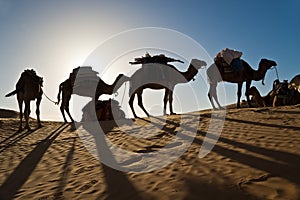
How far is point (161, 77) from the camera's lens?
12.6m

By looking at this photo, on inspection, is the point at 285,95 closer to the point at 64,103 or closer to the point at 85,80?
the point at 85,80

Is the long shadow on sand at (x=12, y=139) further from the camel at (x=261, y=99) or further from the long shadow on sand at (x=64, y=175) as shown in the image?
the camel at (x=261, y=99)

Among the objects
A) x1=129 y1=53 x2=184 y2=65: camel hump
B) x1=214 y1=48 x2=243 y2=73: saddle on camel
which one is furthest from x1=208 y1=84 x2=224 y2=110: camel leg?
x1=129 y1=53 x2=184 y2=65: camel hump

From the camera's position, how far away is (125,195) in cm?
465

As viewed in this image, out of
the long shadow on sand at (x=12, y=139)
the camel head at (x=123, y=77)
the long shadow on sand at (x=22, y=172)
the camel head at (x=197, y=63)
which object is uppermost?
the camel head at (x=197, y=63)

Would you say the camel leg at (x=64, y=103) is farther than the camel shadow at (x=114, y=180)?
Yes

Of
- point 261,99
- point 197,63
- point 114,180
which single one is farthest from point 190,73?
point 114,180

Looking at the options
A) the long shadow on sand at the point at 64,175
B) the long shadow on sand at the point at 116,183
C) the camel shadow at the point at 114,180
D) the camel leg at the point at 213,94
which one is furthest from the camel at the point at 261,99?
the long shadow on sand at the point at 64,175


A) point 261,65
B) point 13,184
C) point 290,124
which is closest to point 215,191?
point 13,184

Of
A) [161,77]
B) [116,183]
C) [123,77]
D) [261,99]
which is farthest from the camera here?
[261,99]

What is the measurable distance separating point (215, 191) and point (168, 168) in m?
1.52

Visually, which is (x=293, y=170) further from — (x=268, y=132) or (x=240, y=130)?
(x=240, y=130)

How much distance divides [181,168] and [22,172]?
3454mm

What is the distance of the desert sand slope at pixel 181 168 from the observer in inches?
176
